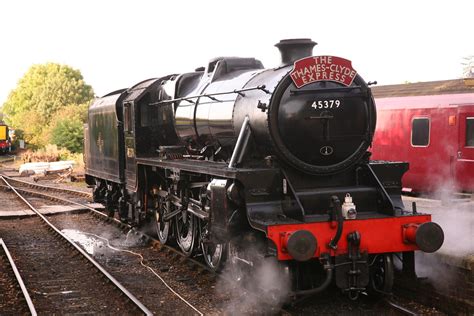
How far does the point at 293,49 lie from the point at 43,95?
64.5 m

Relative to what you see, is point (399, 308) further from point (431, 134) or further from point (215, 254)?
point (431, 134)

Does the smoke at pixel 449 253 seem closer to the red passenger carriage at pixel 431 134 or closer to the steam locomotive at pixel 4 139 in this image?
the red passenger carriage at pixel 431 134

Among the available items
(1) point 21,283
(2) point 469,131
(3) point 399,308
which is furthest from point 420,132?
(1) point 21,283

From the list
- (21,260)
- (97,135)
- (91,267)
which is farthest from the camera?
(97,135)

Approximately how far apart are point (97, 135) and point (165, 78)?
357 centimetres

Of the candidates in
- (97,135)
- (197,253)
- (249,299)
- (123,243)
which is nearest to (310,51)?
(249,299)

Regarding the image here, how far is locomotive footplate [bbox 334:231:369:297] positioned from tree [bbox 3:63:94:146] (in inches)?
2089

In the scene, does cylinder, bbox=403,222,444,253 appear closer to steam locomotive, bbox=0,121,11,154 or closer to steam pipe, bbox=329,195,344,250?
steam pipe, bbox=329,195,344,250

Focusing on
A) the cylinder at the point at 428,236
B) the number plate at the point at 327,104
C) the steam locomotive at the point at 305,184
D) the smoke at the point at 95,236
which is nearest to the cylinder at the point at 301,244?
the steam locomotive at the point at 305,184

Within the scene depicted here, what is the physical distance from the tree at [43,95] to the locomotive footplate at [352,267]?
53.1 m

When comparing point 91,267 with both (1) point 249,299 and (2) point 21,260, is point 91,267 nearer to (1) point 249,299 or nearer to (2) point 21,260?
(2) point 21,260

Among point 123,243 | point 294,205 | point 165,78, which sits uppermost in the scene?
point 165,78

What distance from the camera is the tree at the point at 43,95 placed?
5956cm

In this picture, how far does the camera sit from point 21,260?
33.1 ft
